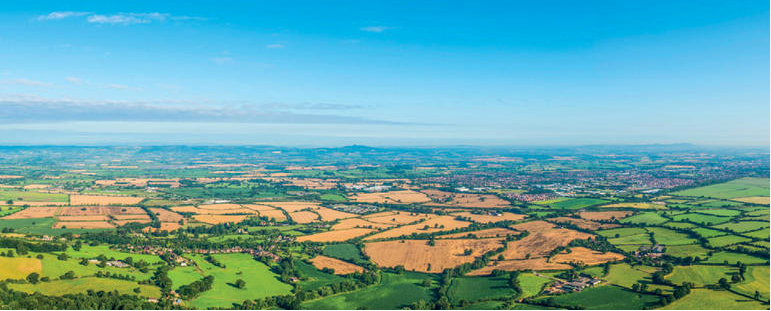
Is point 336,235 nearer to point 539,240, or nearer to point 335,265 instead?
point 335,265

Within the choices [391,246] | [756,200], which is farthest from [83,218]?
[756,200]

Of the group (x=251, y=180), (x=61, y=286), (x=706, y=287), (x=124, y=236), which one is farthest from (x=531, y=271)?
(x=251, y=180)

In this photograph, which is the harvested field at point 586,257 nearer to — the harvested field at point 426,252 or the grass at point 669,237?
the harvested field at point 426,252

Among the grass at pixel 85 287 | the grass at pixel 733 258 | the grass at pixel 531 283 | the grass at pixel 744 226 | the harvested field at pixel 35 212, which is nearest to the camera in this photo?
the grass at pixel 85 287

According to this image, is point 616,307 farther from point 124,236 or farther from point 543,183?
point 543,183

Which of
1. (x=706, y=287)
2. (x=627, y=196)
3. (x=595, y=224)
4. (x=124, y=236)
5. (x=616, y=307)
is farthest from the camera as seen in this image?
(x=627, y=196)

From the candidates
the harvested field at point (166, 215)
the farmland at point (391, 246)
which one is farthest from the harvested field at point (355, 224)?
the harvested field at point (166, 215)

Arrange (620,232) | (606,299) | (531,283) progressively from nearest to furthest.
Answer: (606,299), (531,283), (620,232)
